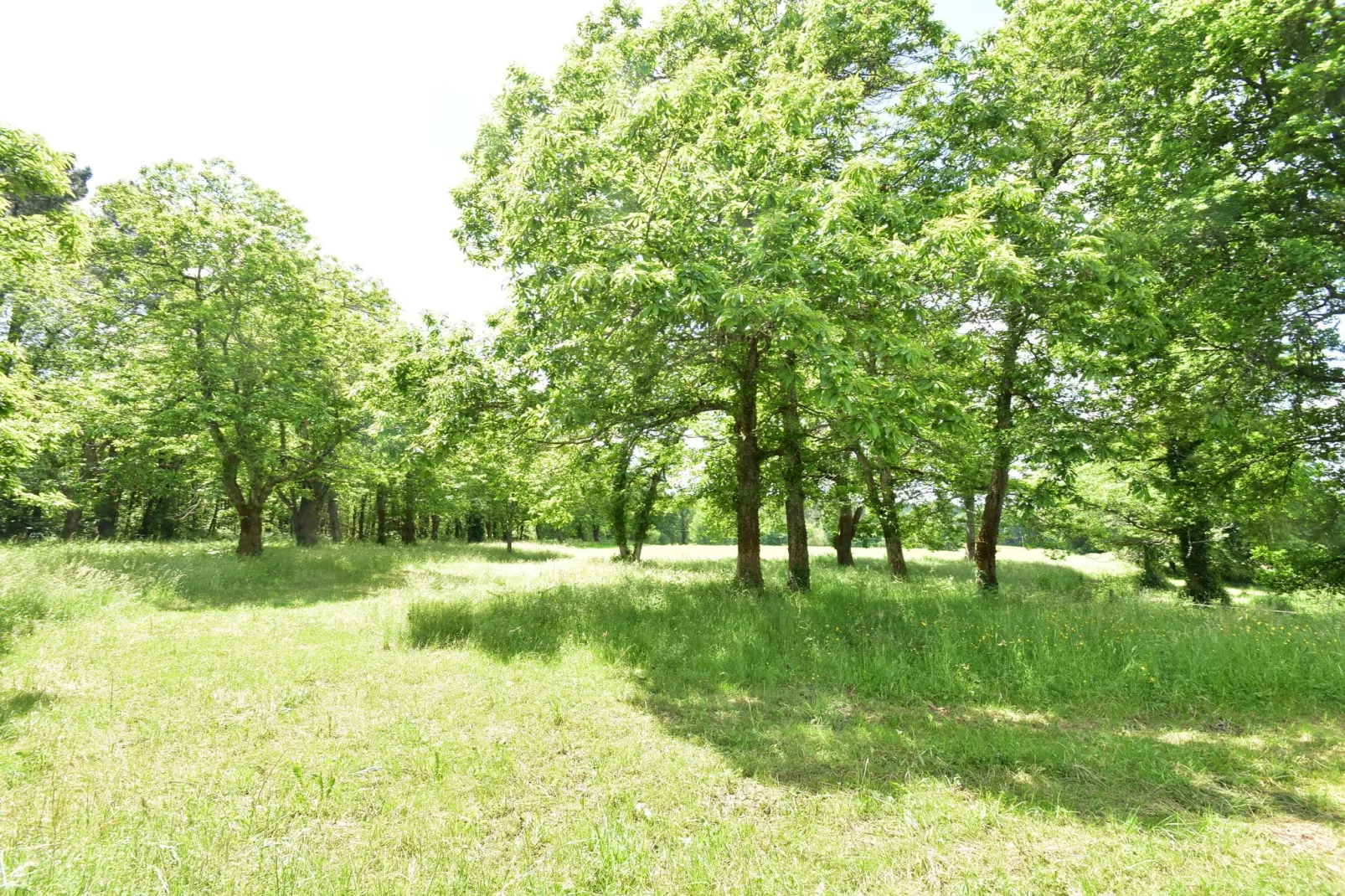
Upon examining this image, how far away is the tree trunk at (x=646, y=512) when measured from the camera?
21.1 meters

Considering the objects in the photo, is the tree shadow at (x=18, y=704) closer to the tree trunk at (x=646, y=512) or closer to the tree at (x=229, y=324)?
the tree at (x=229, y=324)

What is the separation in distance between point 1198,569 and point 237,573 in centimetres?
3096

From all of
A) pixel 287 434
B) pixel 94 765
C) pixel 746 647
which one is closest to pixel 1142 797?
pixel 746 647

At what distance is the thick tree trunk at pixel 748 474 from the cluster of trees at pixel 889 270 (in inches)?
3.1

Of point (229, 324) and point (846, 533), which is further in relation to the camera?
point (846, 533)

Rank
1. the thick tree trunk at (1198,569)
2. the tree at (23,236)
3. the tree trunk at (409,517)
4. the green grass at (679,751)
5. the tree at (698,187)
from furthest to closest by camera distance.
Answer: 1. the tree trunk at (409,517)
2. the thick tree trunk at (1198,569)
3. the tree at (23,236)
4. the tree at (698,187)
5. the green grass at (679,751)

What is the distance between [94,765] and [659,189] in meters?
8.79

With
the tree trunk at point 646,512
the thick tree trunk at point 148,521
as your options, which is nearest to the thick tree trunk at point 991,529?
the tree trunk at point 646,512

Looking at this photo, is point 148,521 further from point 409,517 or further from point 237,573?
point 237,573

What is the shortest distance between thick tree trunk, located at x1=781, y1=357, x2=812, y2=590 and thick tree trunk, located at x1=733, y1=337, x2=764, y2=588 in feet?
2.31

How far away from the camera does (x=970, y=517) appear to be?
2292 cm

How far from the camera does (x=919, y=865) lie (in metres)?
3.44

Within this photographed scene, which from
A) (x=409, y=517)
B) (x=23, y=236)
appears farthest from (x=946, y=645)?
(x=409, y=517)

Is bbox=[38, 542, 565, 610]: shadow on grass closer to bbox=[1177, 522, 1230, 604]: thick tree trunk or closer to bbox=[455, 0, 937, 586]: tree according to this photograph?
bbox=[455, 0, 937, 586]: tree
